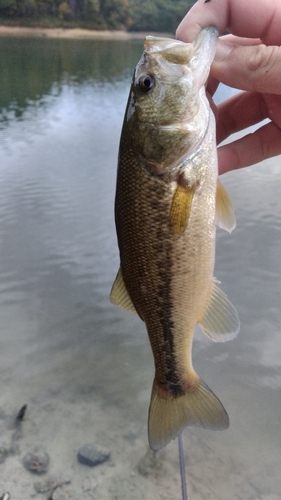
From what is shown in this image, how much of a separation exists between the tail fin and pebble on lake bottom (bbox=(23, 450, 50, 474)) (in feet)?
6.60

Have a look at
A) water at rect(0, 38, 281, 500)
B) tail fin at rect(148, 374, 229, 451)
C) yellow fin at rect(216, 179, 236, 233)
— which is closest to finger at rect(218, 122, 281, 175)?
yellow fin at rect(216, 179, 236, 233)

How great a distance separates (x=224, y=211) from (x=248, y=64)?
2.19 ft

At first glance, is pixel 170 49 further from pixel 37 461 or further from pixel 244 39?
pixel 37 461

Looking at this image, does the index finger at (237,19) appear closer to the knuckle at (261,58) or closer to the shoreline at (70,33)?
the knuckle at (261,58)

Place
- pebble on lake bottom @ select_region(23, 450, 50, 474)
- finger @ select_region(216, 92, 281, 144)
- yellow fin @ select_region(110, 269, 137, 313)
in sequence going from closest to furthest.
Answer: yellow fin @ select_region(110, 269, 137, 313)
finger @ select_region(216, 92, 281, 144)
pebble on lake bottom @ select_region(23, 450, 50, 474)

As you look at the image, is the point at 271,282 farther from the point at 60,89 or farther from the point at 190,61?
the point at 60,89

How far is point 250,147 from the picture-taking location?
2.46m

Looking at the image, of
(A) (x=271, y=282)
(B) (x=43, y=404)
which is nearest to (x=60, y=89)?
(A) (x=271, y=282)

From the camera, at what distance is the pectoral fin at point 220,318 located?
162cm

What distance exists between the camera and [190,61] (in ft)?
4.66

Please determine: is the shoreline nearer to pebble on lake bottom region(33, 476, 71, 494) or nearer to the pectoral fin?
pebble on lake bottom region(33, 476, 71, 494)

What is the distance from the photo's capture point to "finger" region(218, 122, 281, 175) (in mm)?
2441

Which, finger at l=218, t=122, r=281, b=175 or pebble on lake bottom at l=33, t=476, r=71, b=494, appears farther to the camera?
pebble on lake bottom at l=33, t=476, r=71, b=494

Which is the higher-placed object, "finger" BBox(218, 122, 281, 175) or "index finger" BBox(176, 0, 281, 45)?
"index finger" BBox(176, 0, 281, 45)
